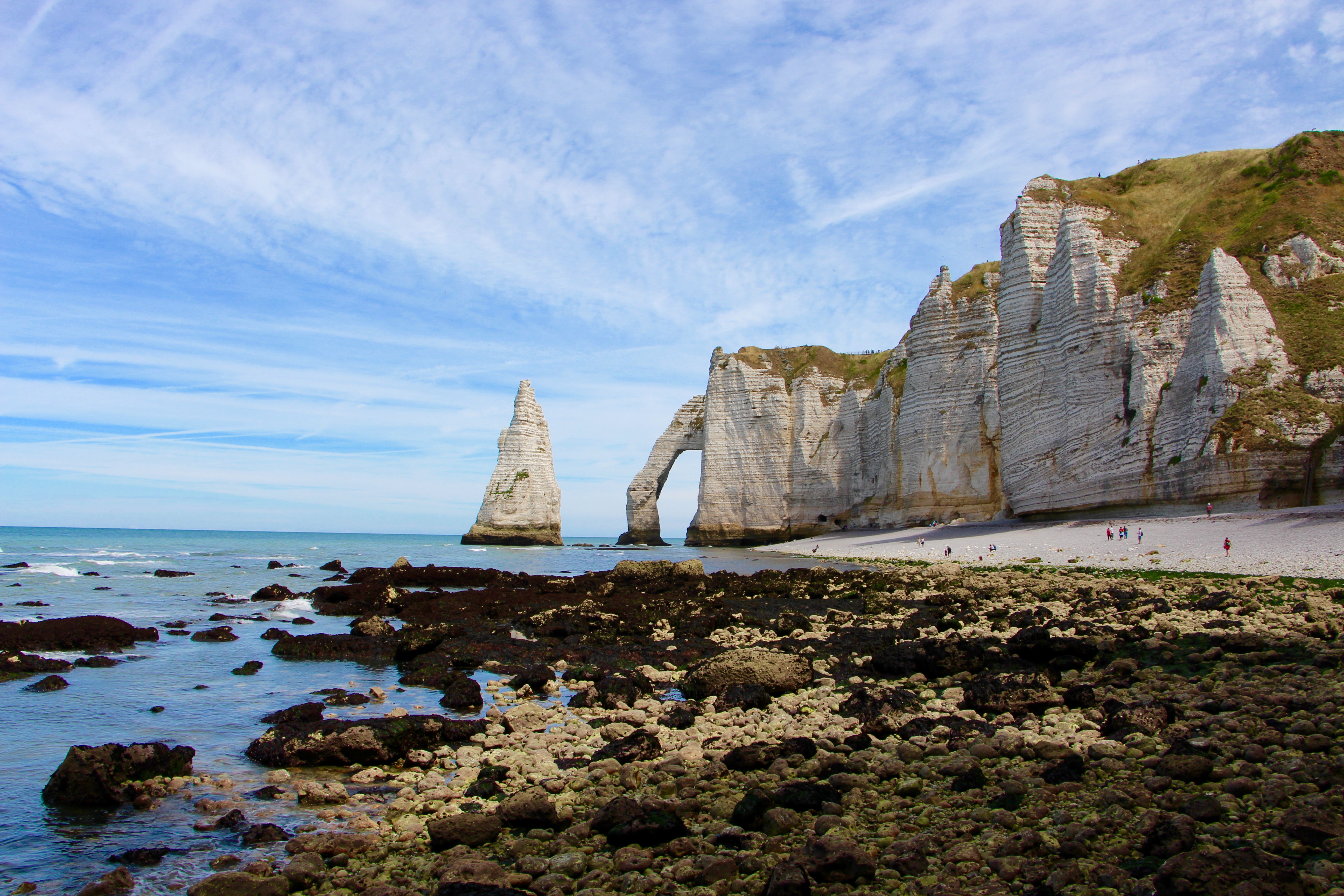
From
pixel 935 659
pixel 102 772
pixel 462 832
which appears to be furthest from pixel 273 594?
pixel 462 832

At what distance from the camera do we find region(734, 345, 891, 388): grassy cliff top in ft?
213

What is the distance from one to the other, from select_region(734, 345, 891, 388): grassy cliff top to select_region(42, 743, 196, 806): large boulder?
59.5m

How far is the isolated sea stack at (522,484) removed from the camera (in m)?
68.0

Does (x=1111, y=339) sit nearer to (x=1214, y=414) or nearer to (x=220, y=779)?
(x=1214, y=414)

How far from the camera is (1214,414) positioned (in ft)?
93.6

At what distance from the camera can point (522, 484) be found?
6819 cm

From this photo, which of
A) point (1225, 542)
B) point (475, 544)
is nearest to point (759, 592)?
point (1225, 542)

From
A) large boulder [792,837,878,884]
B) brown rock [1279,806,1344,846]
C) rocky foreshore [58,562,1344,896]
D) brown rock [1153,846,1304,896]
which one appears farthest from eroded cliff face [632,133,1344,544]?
large boulder [792,837,878,884]

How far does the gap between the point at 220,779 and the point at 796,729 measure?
5405mm

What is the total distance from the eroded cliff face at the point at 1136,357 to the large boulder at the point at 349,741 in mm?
28821

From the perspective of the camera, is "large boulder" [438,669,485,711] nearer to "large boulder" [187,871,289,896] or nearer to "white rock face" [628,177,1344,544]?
"large boulder" [187,871,289,896]

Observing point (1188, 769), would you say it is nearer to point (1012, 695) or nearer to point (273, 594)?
point (1012, 695)

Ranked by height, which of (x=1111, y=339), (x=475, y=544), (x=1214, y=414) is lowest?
(x=475, y=544)

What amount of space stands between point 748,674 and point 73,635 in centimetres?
1318
